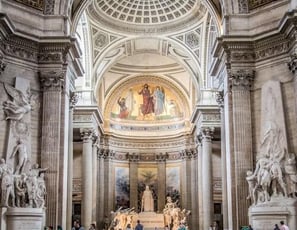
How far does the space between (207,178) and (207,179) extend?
0.06m

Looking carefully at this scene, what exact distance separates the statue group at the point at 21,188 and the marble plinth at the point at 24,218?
23 cm

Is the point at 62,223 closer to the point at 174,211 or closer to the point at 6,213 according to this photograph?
the point at 6,213

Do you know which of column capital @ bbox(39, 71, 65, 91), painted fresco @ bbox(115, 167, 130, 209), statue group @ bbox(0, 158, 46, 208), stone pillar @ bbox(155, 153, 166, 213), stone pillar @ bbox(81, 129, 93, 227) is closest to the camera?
statue group @ bbox(0, 158, 46, 208)

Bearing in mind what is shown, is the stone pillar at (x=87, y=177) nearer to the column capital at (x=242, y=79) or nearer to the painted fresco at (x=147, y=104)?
the painted fresco at (x=147, y=104)

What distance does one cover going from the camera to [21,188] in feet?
63.5

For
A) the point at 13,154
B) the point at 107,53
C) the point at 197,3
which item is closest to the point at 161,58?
the point at 107,53

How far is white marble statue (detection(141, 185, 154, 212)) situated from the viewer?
133 feet

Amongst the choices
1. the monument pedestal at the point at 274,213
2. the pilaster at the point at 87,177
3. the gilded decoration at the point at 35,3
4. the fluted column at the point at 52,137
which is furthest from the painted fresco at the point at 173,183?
the gilded decoration at the point at 35,3

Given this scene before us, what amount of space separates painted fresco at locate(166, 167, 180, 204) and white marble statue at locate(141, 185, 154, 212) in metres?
1.54

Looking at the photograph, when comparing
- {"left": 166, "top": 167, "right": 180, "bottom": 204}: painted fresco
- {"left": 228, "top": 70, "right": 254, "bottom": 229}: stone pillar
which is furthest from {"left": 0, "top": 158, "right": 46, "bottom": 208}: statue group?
{"left": 166, "top": 167, "right": 180, "bottom": 204}: painted fresco

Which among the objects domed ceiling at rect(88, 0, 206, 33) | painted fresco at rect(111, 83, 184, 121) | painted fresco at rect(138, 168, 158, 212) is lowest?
painted fresco at rect(138, 168, 158, 212)

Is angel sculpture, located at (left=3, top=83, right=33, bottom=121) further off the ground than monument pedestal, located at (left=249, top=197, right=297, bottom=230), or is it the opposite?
angel sculpture, located at (left=3, top=83, right=33, bottom=121)

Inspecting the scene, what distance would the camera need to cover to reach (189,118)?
136ft

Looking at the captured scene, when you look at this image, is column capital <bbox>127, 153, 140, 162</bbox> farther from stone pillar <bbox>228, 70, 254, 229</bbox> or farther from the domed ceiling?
stone pillar <bbox>228, 70, 254, 229</bbox>
